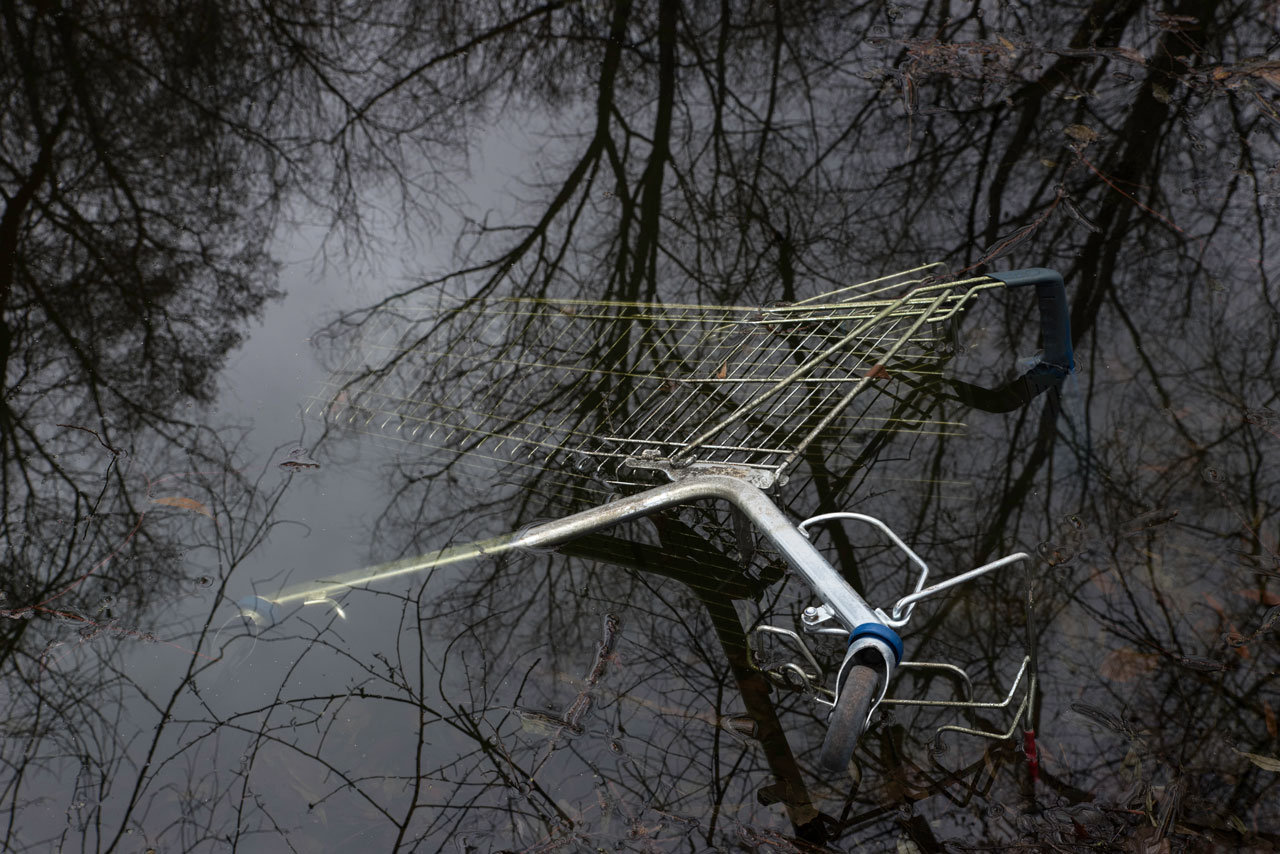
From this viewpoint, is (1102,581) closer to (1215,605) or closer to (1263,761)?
(1215,605)

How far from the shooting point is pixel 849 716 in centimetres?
138

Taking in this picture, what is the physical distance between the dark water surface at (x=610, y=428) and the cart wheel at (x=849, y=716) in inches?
20.6

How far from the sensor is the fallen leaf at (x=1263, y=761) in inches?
73.7

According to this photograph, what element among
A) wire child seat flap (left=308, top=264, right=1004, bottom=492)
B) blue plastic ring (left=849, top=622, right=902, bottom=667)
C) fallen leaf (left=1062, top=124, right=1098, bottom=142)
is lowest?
blue plastic ring (left=849, top=622, right=902, bottom=667)

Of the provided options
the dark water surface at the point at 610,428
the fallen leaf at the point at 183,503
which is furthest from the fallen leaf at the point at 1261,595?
the fallen leaf at the point at 183,503

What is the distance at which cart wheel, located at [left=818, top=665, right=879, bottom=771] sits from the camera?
1382 millimetres

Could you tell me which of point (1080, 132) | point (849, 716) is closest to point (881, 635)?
point (849, 716)

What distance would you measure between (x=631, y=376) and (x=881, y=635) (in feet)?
5.43

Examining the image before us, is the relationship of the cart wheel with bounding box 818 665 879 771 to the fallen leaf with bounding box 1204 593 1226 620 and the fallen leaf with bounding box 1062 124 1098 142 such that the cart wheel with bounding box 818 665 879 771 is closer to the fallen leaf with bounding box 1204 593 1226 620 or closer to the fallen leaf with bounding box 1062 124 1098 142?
the fallen leaf with bounding box 1204 593 1226 620

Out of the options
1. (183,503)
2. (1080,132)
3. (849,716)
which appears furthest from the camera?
(1080,132)

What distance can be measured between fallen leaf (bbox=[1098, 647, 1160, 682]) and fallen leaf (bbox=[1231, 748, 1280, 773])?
0.84ft

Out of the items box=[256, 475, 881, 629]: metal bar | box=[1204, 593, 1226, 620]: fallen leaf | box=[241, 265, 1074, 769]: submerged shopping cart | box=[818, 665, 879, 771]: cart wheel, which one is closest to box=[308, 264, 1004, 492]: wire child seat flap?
box=[241, 265, 1074, 769]: submerged shopping cart

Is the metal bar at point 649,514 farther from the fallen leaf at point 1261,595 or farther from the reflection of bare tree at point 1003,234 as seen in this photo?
the fallen leaf at point 1261,595

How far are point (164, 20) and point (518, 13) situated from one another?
1978 mm
